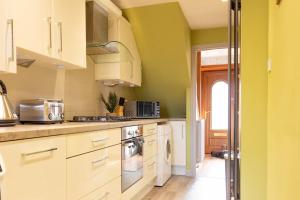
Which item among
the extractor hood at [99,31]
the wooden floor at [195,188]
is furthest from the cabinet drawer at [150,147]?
the extractor hood at [99,31]

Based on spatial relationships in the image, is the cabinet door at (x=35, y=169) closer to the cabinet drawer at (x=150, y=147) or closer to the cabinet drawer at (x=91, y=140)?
the cabinet drawer at (x=91, y=140)

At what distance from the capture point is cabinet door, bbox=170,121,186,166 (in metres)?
3.95

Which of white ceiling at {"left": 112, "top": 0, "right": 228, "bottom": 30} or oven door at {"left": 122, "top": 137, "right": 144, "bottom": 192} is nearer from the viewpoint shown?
oven door at {"left": 122, "top": 137, "right": 144, "bottom": 192}

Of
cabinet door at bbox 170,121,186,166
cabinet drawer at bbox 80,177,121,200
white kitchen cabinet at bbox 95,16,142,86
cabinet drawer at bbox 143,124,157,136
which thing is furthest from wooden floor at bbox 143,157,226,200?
white kitchen cabinet at bbox 95,16,142,86

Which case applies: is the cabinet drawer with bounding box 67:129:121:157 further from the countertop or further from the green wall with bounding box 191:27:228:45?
the green wall with bounding box 191:27:228:45

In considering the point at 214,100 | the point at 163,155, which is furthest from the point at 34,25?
the point at 214,100

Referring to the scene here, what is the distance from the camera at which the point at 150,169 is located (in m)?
3.10

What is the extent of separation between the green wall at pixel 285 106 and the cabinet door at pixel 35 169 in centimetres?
119

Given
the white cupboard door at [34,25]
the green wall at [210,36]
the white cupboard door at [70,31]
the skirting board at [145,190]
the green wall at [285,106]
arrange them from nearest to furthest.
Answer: the green wall at [285,106] → the white cupboard door at [34,25] → the white cupboard door at [70,31] → the skirting board at [145,190] → the green wall at [210,36]

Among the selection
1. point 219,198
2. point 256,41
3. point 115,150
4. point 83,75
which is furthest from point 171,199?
point 256,41

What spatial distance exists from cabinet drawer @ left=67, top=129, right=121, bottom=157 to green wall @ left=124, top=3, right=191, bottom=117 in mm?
1794

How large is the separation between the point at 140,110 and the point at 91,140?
72.3 inches

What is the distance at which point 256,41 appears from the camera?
1.94 metres

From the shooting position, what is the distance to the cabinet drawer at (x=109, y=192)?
5.86 feet
